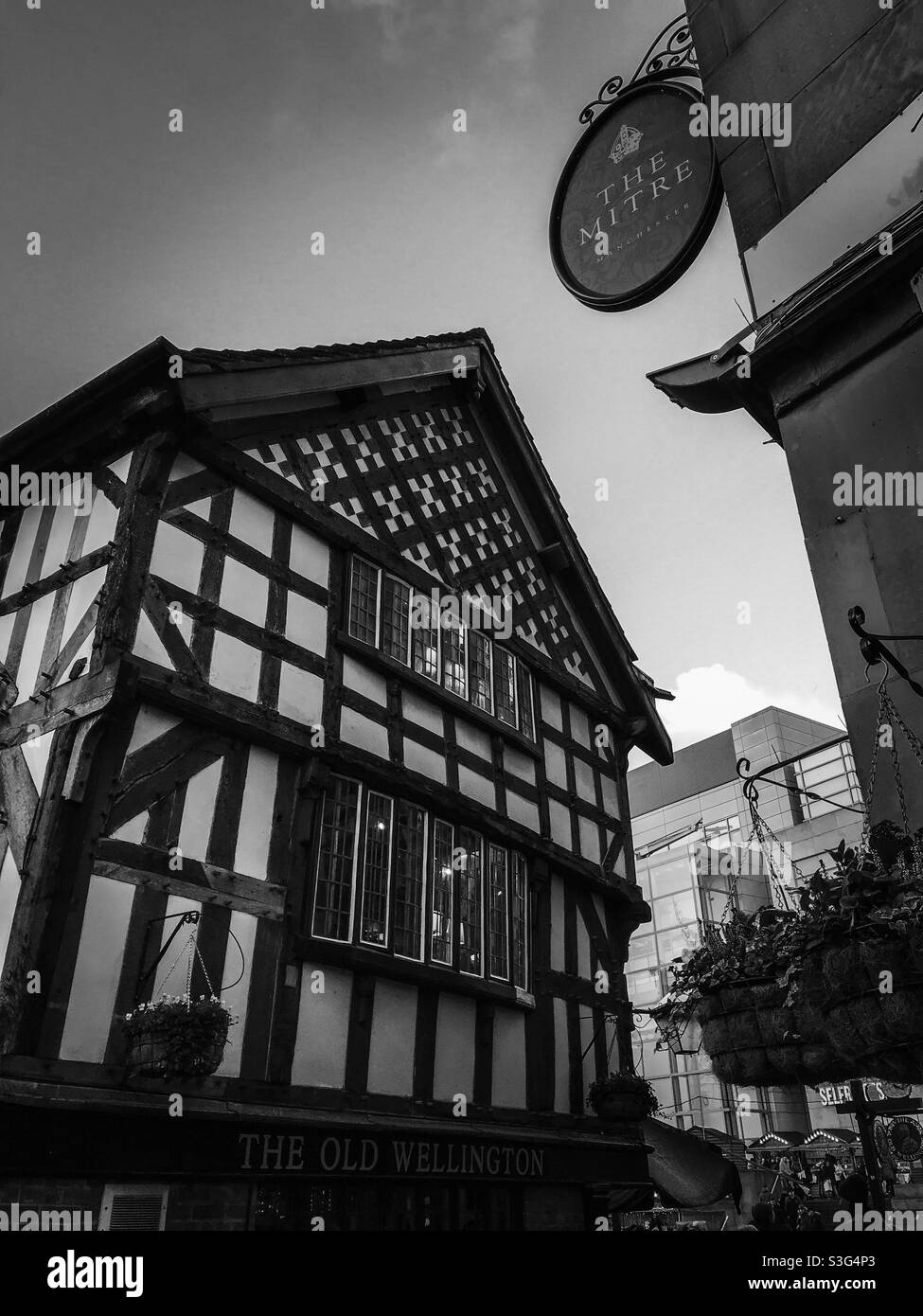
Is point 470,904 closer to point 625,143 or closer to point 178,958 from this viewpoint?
point 178,958

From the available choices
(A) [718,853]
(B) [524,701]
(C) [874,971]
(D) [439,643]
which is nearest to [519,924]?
(B) [524,701]

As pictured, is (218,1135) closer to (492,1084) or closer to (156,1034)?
(156,1034)

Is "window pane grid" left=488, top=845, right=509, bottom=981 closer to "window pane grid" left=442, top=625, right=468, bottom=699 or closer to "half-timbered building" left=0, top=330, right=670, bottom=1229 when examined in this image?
"half-timbered building" left=0, top=330, right=670, bottom=1229

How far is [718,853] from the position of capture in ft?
125

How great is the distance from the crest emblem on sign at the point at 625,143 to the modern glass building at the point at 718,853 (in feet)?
74.2

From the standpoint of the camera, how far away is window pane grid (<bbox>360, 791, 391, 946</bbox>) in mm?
8969

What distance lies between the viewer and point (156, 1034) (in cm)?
645

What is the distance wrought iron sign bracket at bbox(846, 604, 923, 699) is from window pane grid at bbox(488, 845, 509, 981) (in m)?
5.79

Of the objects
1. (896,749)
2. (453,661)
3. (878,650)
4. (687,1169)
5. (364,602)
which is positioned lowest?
(687,1169)

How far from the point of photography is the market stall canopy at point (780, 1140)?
28503 millimetres

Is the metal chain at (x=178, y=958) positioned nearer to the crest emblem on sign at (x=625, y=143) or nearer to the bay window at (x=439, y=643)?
Result: the bay window at (x=439, y=643)
